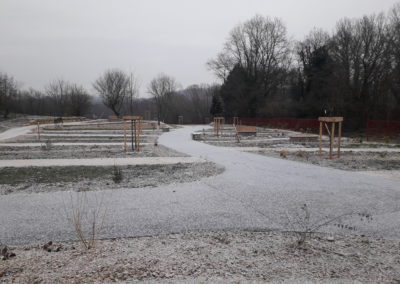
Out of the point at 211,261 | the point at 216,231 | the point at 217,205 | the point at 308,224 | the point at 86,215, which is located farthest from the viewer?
the point at 217,205

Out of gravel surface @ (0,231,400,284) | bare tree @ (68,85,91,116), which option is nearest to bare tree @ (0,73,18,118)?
bare tree @ (68,85,91,116)

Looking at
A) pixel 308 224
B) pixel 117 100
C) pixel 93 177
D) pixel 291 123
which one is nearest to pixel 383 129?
pixel 291 123

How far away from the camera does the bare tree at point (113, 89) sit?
5729 centimetres

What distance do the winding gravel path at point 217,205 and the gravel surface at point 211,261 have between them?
385 millimetres

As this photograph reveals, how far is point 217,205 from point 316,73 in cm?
3526

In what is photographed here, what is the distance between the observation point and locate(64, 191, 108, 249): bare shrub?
3937 millimetres

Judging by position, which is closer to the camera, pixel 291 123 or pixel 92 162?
pixel 92 162

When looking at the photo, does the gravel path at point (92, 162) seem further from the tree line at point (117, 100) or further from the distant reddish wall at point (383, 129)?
the tree line at point (117, 100)

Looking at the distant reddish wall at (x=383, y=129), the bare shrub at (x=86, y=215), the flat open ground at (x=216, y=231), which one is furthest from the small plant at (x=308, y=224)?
the distant reddish wall at (x=383, y=129)

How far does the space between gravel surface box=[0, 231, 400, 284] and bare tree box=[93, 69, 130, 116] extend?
185 feet

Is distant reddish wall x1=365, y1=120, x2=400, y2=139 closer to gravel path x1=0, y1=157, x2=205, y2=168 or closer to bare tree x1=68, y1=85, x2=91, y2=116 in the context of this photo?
gravel path x1=0, y1=157, x2=205, y2=168

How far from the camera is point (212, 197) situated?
19.4 ft

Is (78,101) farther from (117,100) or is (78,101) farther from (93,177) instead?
(93,177)

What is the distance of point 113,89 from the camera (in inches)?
2256
